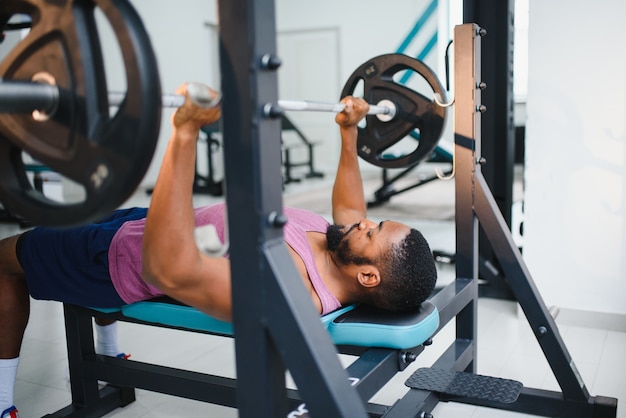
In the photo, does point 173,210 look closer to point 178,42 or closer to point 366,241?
point 366,241

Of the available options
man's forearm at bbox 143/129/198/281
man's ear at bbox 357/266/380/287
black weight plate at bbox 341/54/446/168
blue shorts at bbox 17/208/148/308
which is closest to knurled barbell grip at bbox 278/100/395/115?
black weight plate at bbox 341/54/446/168

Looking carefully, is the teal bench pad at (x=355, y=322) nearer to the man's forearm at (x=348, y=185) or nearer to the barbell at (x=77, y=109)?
the man's forearm at (x=348, y=185)

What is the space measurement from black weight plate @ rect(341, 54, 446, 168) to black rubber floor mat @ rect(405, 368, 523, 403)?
2.52 feet

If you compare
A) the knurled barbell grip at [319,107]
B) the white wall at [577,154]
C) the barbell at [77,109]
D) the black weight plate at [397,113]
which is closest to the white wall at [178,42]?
the white wall at [577,154]

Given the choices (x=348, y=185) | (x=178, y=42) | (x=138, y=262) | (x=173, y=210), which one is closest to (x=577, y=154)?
(x=348, y=185)

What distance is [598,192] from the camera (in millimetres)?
2748

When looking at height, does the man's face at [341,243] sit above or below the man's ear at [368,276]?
above

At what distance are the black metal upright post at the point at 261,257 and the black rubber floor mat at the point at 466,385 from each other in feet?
2.38

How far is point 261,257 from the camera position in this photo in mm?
1074

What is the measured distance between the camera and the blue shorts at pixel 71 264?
174 cm

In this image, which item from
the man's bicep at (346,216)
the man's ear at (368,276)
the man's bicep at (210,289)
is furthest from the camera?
the man's bicep at (346,216)

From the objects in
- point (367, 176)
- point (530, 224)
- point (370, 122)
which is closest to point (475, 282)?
point (370, 122)

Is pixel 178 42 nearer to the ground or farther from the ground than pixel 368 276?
farther from the ground

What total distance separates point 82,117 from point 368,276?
3.00ft
